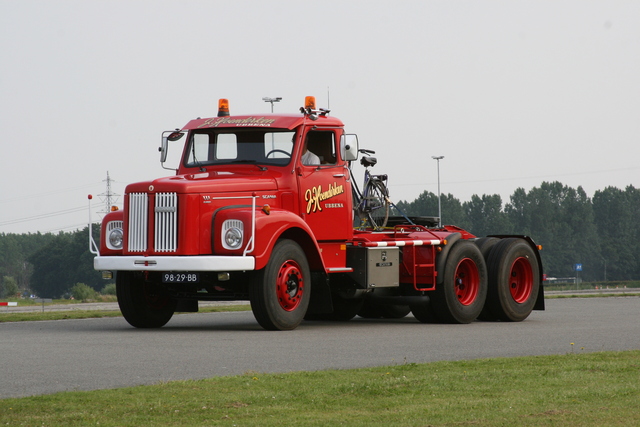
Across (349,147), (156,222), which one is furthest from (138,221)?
(349,147)

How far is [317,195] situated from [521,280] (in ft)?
16.0

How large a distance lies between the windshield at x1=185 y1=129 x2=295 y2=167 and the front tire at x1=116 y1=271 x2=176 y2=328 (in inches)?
79.9

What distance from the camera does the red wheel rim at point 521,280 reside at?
18891mm

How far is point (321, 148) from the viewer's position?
1661 centimetres

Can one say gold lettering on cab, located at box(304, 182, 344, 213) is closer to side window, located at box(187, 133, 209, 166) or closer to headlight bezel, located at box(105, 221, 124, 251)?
side window, located at box(187, 133, 209, 166)

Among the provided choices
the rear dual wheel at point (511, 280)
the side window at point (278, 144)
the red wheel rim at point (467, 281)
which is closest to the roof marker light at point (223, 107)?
the side window at point (278, 144)

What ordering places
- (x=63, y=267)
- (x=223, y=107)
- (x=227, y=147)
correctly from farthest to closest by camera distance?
(x=63, y=267) < (x=223, y=107) < (x=227, y=147)

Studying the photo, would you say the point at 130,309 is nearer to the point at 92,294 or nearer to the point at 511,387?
the point at 511,387

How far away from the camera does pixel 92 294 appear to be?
82.1m

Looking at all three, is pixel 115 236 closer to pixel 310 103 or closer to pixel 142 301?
pixel 142 301

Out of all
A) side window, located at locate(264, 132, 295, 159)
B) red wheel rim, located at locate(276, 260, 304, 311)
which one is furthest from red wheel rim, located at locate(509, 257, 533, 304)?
side window, located at locate(264, 132, 295, 159)

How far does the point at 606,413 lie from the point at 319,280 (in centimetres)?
924

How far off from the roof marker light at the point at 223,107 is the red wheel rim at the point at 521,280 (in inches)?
229

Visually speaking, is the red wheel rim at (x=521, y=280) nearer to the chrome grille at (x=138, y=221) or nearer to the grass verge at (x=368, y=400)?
the chrome grille at (x=138, y=221)
